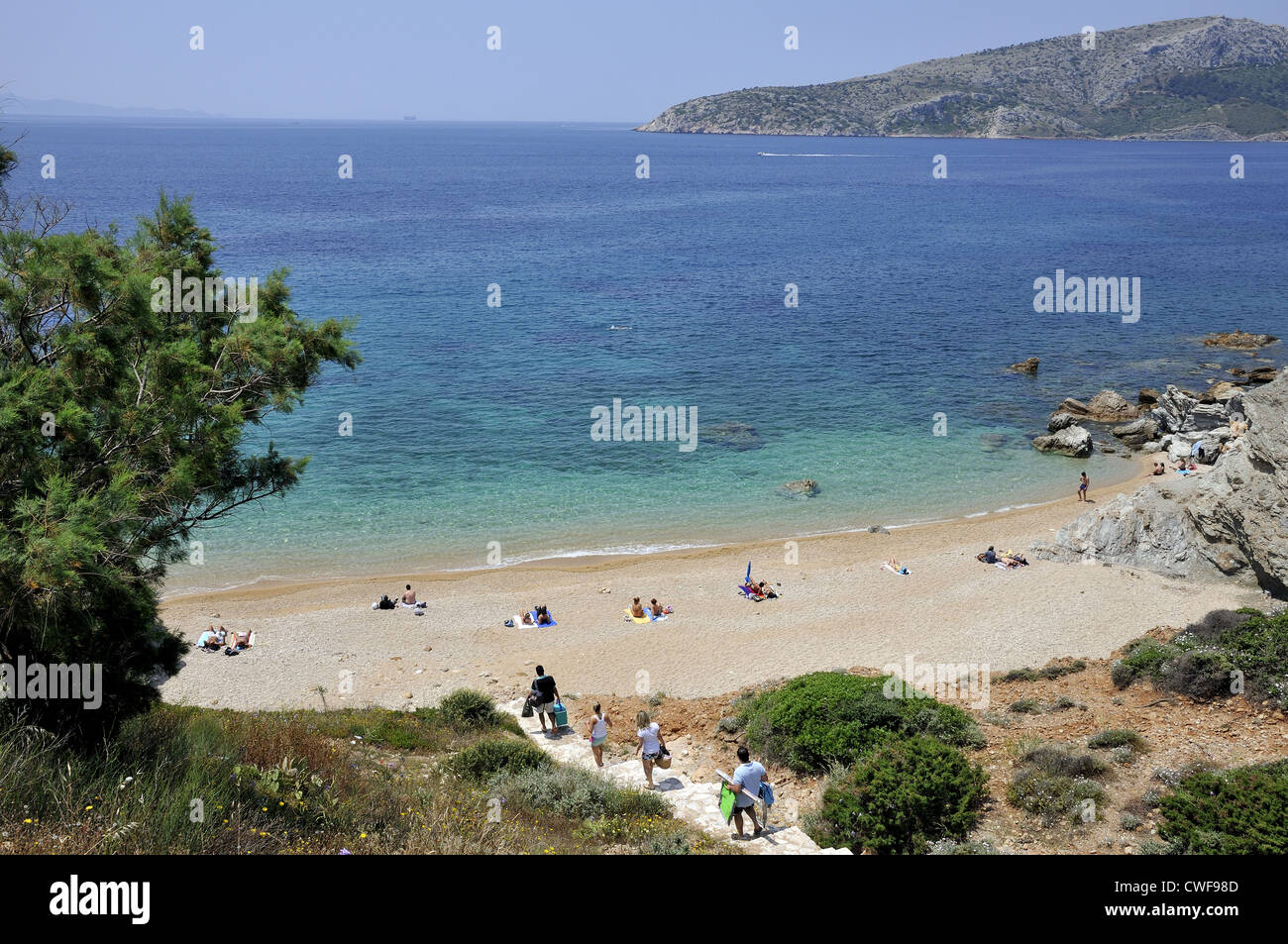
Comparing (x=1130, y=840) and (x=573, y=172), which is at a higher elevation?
(x=573, y=172)

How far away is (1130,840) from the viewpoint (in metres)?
10.3

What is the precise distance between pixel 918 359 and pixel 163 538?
47972 millimetres

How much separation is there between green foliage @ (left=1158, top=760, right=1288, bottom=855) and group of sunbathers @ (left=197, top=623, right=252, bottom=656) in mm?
21353

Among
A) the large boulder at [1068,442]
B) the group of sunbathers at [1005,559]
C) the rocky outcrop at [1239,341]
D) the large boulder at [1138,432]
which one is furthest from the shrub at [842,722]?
the rocky outcrop at [1239,341]

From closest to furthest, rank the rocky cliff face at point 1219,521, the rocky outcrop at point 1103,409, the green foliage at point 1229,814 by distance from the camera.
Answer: the green foliage at point 1229,814 → the rocky cliff face at point 1219,521 → the rocky outcrop at point 1103,409

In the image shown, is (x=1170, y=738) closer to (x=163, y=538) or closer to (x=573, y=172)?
(x=163, y=538)

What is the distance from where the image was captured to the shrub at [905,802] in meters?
11.2

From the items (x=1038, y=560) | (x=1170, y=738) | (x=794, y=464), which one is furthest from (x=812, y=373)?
(x=1170, y=738)

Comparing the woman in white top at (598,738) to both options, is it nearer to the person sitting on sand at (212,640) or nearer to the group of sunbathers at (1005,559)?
the person sitting on sand at (212,640)

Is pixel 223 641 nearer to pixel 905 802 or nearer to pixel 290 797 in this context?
pixel 290 797

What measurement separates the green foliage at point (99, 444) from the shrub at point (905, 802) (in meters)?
8.56

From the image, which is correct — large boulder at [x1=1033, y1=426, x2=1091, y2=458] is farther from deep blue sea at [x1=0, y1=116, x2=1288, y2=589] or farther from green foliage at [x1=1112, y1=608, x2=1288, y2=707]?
green foliage at [x1=1112, y1=608, x2=1288, y2=707]

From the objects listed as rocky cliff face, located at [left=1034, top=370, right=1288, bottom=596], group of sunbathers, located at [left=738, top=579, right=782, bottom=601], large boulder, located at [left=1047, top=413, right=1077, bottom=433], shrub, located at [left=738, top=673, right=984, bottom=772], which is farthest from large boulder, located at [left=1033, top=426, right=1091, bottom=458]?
shrub, located at [left=738, top=673, right=984, bottom=772]
